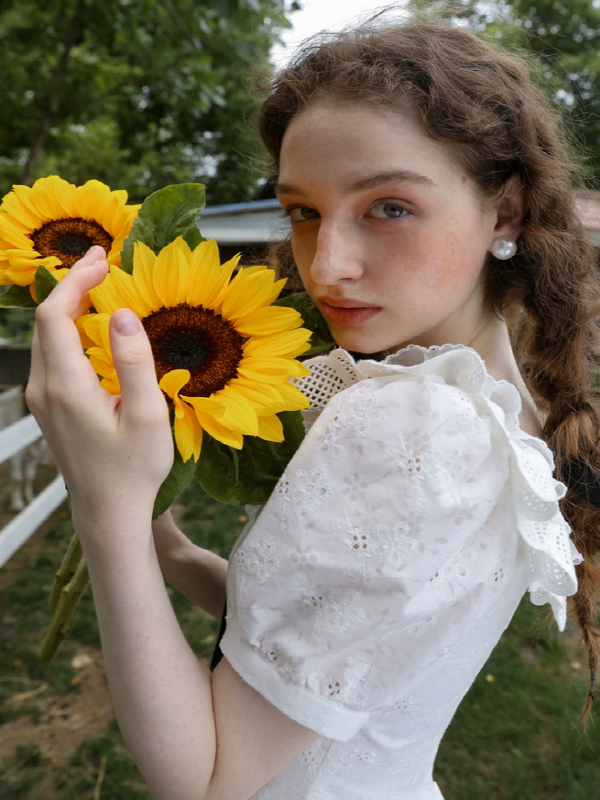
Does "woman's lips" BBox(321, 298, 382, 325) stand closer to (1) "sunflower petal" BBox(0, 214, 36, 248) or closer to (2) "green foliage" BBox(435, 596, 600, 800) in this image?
(1) "sunflower petal" BBox(0, 214, 36, 248)

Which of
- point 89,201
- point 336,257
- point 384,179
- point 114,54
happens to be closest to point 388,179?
point 384,179

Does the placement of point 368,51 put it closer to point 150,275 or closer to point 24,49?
point 150,275

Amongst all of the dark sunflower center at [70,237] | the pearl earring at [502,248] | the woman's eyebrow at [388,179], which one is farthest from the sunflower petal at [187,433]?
the pearl earring at [502,248]

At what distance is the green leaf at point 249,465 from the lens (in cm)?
87

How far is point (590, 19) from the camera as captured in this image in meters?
18.0

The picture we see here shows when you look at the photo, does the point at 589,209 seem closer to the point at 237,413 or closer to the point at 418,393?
the point at 418,393

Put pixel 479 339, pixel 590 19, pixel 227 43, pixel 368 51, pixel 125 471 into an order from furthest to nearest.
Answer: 1. pixel 590 19
2. pixel 227 43
3. pixel 479 339
4. pixel 368 51
5. pixel 125 471

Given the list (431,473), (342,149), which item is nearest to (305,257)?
(342,149)

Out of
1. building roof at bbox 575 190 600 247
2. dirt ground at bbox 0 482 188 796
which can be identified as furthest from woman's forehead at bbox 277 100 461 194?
dirt ground at bbox 0 482 188 796

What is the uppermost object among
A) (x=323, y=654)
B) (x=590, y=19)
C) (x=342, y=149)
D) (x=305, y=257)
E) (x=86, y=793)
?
(x=342, y=149)

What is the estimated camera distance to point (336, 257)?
957 millimetres

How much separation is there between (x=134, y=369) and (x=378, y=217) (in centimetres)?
48

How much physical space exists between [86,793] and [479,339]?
2.86 metres

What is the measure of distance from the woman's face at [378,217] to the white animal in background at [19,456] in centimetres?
421
